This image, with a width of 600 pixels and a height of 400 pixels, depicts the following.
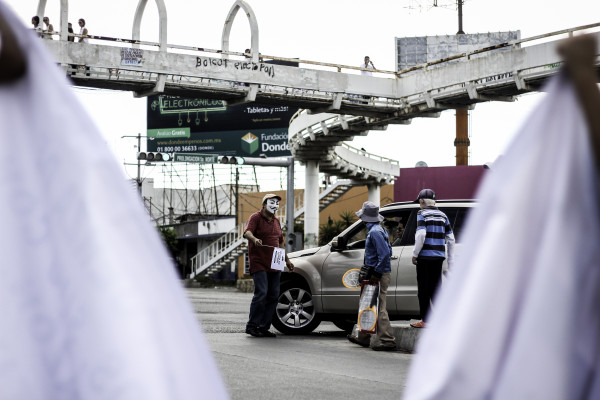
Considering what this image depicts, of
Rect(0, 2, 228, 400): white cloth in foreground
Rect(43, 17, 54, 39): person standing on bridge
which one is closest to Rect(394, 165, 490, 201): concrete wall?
Rect(43, 17, 54, 39): person standing on bridge

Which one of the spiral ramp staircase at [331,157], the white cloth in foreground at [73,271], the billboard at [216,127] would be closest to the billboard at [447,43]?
the billboard at [216,127]

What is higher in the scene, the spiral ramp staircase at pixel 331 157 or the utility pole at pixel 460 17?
the utility pole at pixel 460 17

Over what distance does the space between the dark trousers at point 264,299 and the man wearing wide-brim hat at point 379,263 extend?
1.82 metres

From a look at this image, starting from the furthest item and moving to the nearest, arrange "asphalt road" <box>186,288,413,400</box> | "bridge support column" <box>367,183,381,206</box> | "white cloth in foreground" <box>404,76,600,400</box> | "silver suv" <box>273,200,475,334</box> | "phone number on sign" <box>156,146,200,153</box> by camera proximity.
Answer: "phone number on sign" <box>156,146,200,153</box> → "bridge support column" <box>367,183,381,206</box> → "silver suv" <box>273,200,475,334</box> → "asphalt road" <box>186,288,413,400</box> → "white cloth in foreground" <box>404,76,600,400</box>

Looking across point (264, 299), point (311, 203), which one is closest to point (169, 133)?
point (311, 203)

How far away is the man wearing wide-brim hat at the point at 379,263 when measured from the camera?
36.5 ft

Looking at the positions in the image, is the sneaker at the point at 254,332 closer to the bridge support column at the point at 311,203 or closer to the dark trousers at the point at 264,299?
the dark trousers at the point at 264,299

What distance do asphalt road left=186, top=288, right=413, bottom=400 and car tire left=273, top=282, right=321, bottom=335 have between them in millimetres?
239

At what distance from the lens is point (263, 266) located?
12.6 m

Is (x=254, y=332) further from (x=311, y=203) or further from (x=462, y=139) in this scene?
(x=462, y=139)

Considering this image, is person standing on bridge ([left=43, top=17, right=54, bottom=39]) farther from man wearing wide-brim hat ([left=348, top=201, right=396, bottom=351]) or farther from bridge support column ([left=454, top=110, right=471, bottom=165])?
bridge support column ([left=454, top=110, right=471, bottom=165])

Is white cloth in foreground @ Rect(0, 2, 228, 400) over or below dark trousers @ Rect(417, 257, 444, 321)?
over

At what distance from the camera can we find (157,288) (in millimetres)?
2076

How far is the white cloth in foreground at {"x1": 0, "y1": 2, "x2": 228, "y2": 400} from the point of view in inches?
79.4
